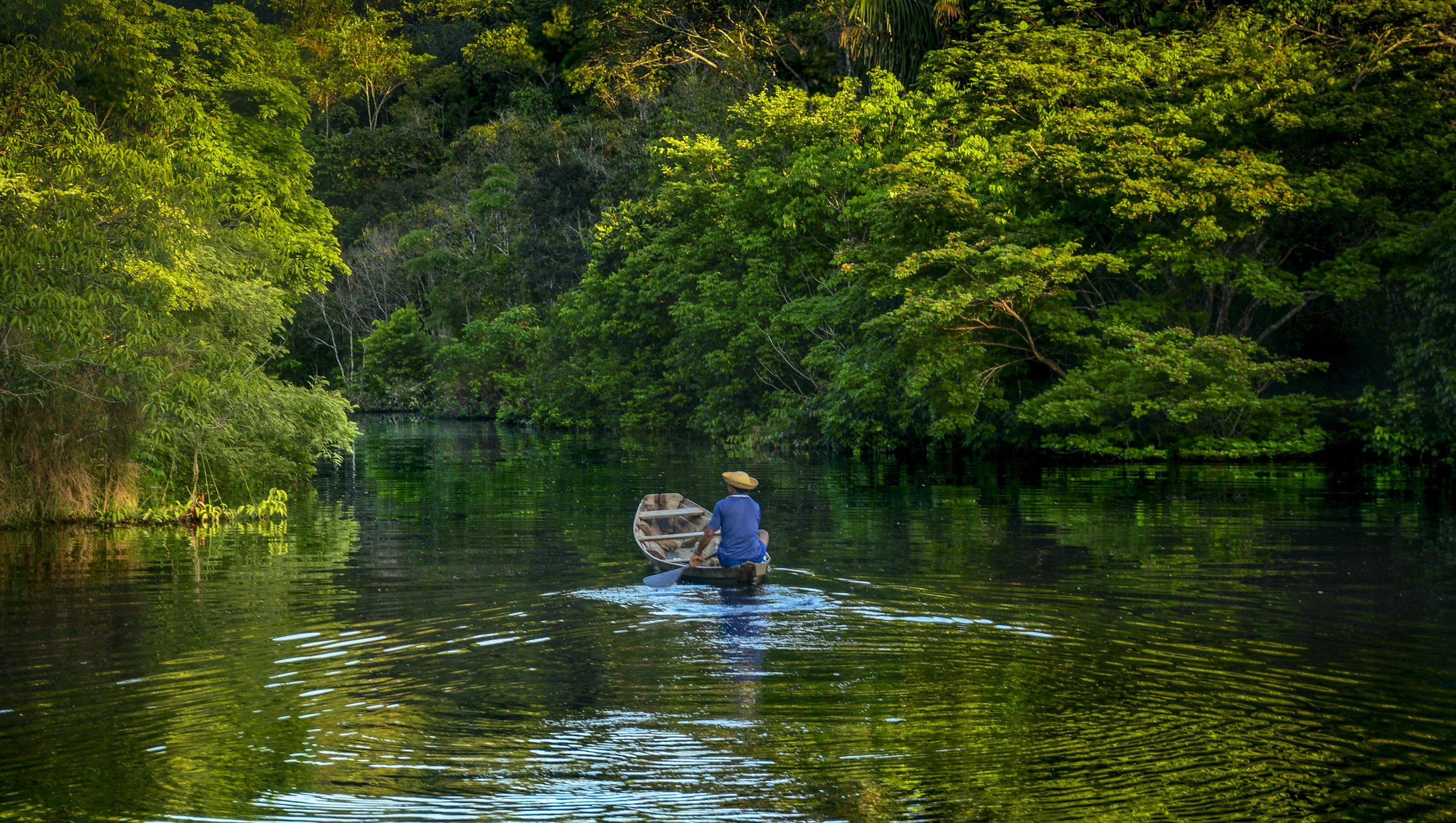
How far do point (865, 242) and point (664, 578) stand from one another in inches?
1066

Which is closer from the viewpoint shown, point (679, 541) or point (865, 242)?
point (679, 541)

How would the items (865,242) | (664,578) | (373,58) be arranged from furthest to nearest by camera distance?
(373,58) < (865,242) < (664,578)

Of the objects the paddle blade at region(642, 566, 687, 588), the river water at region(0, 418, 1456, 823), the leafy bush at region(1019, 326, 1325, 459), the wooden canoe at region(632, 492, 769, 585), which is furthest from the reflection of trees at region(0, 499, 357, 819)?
the leafy bush at region(1019, 326, 1325, 459)

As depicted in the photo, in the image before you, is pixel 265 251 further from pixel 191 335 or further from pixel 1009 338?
pixel 1009 338

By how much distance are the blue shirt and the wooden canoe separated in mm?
165

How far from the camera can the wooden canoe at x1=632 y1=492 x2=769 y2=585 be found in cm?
1700

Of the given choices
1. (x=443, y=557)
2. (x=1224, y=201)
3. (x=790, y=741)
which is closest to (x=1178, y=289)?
(x=1224, y=201)

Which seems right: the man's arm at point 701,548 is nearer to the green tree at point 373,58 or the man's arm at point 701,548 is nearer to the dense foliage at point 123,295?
the dense foliage at point 123,295

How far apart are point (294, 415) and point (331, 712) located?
58.6 feet

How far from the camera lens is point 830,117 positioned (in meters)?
47.9

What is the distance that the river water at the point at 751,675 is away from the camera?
9.19 metres

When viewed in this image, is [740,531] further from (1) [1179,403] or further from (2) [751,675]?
(1) [1179,403]

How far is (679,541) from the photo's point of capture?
69.1 feet

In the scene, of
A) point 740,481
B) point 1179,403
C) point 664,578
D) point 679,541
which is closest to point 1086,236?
point 1179,403
